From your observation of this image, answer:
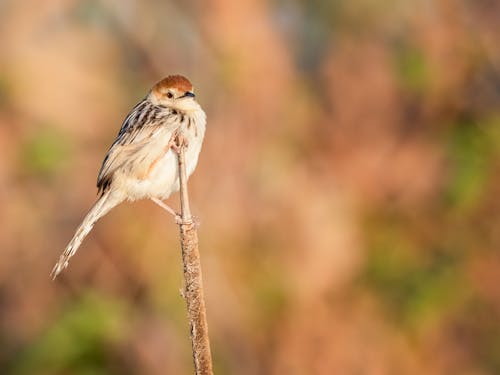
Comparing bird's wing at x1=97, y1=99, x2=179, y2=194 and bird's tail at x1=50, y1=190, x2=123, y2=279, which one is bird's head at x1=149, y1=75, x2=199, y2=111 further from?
bird's tail at x1=50, y1=190, x2=123, y2=279

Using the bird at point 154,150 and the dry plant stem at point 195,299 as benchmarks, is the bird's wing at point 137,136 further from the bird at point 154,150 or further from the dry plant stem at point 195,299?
the dry plant stem at point 195,299

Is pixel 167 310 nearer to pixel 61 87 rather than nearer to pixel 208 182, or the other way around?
pixel 208 182

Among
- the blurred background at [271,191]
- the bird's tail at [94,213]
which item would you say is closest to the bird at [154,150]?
the bird's tail at [94,213]

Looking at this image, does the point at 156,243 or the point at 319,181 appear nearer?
the point at 156,243

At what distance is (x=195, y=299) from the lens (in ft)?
8.49

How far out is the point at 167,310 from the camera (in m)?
7.33

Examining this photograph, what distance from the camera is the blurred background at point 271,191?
7332 mm

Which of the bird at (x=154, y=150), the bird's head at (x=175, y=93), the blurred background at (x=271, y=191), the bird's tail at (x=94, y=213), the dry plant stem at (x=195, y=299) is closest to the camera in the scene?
the dry plant stem at (x=195, y=299)

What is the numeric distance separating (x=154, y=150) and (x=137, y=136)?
0.09 metres

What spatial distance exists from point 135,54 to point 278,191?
166 cm

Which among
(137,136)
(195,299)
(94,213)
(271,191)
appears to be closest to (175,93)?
(137,136)

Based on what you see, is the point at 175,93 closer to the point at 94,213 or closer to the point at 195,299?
the point at 94,213

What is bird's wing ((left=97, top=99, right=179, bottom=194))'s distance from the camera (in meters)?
3.80

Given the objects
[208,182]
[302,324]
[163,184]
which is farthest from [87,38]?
[163,184]
